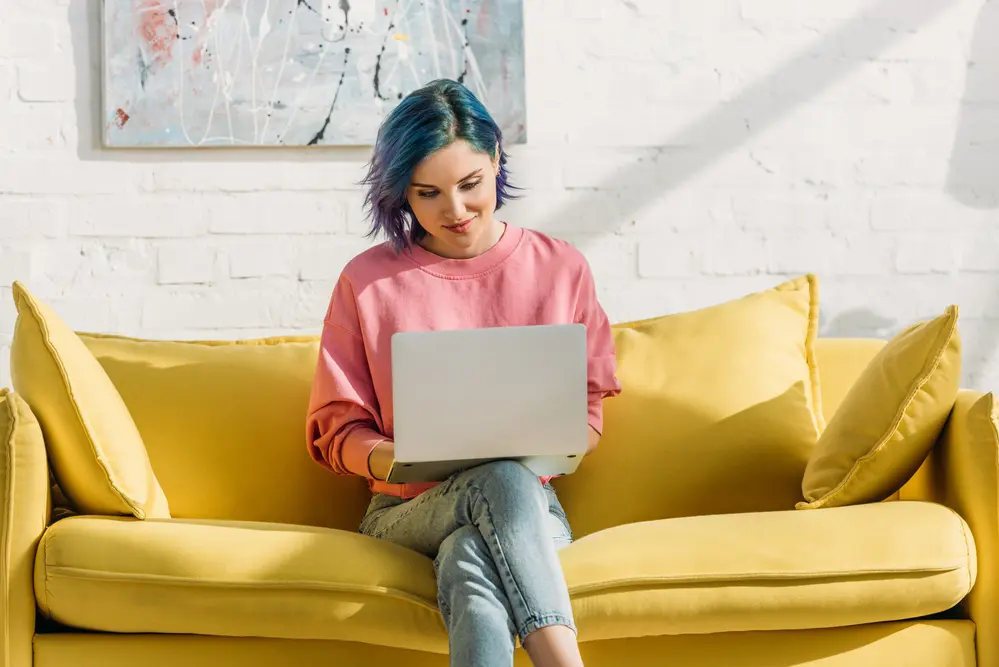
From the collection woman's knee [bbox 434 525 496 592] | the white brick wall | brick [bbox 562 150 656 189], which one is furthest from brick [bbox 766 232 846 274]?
woman's knee [bbox 434 525 496 592]

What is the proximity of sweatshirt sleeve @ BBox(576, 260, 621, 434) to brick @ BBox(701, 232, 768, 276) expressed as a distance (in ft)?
2.58

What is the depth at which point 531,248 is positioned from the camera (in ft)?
6.86

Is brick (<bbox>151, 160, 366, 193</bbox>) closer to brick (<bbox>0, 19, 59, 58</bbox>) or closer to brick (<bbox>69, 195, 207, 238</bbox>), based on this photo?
brick (<bbox>69, 195, 207, 238</bbox>)

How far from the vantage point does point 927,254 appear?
2.88m

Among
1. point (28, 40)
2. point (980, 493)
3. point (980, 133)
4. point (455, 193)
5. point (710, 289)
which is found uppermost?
point (28, 40)

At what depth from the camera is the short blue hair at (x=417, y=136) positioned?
1949 millimetres

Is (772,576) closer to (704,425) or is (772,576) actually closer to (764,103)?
(704,425)

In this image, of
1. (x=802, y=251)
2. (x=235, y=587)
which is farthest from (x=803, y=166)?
(x=235, y=587)

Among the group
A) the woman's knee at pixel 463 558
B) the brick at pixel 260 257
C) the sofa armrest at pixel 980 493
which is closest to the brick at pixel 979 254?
the sofa armrest at pixel 980 493

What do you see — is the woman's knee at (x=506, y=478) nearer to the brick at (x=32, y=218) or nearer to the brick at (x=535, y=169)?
the brick at (x=535, y=169)

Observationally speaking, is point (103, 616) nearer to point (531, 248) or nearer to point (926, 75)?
point (531, 248)

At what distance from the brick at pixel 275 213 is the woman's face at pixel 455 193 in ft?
2.45

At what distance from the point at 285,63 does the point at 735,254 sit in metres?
1.20

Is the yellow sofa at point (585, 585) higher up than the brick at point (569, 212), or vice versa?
the brick at point (569, 212)
